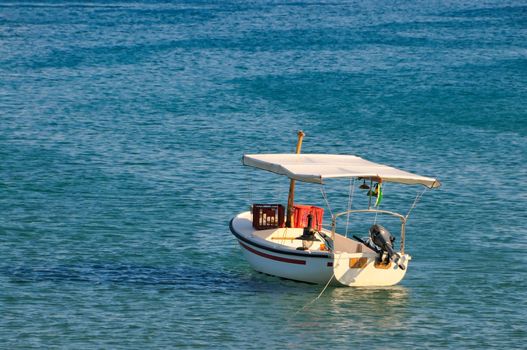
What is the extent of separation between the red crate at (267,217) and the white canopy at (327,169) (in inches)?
54.8

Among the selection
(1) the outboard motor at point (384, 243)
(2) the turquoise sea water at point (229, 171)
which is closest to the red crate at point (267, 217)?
(2) the turquoise sea water at point (229, 171)

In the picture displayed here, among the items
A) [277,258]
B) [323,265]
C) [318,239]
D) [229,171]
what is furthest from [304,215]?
[229,171]

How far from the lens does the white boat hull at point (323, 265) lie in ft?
121

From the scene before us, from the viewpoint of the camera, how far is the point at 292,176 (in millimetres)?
37875

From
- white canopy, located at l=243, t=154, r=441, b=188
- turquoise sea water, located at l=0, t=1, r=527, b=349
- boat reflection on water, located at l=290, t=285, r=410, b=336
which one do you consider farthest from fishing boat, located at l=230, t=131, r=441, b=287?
turquoise sea water, located at l=0, t=1, r=527, b=349

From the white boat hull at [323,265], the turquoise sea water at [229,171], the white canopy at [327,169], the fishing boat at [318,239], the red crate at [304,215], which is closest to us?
the turquoise sea water at [229,171]

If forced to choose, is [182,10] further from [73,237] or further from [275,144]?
[73,237]

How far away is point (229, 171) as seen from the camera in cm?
5934

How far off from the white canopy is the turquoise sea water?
3.48 metres

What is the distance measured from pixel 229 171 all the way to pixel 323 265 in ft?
74.9

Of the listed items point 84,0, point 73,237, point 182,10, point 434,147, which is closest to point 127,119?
point 434,147

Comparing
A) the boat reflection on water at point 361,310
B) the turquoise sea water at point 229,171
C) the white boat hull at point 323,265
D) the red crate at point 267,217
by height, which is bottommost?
the turquoise sea water at point 229,171

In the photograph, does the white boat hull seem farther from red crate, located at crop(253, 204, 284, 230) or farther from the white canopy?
the white canopy

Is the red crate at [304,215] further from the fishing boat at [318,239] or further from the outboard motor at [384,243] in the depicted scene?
the outboard motor at [384,243]
